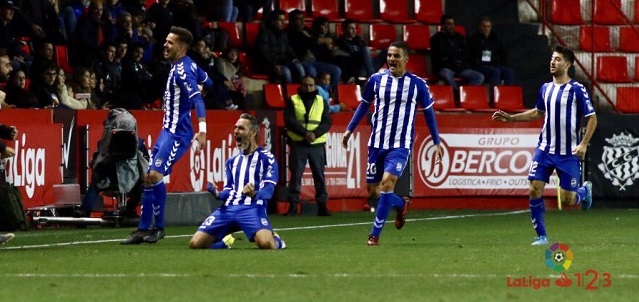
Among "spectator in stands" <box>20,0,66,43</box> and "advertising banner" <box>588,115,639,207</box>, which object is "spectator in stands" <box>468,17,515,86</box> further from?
"spectator in stands" <box>20,0,66,43</box>

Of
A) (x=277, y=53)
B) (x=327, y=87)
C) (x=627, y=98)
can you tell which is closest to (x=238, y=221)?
(x=327, y=87)

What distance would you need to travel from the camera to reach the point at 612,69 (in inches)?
1037

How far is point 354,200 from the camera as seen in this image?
21859 millimetres

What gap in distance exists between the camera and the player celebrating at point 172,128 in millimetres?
13781

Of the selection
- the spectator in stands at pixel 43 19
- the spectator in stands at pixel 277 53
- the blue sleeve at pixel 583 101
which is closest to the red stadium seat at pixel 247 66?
the spectator in stands at pixel 277 53

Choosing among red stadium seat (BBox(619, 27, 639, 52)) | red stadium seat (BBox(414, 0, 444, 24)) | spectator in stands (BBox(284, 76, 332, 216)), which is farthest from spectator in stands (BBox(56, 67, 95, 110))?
red stadium seat (BBox(619, 27, 639, 52))

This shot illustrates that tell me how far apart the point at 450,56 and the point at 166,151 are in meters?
11.5

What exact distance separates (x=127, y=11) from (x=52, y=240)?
7137mm

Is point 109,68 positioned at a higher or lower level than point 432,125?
higher

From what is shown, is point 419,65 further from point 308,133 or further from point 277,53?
point 308,133

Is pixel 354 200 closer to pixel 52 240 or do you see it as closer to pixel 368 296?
pixel 52 240

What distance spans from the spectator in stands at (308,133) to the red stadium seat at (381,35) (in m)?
5.05

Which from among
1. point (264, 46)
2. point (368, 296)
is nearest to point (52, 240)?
point (368, 296)

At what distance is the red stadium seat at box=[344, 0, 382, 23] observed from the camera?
Answer: 2559 centimetres
